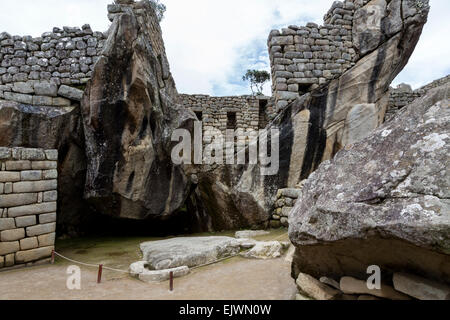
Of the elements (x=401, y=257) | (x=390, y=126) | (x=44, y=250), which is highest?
(x=390, y=126)

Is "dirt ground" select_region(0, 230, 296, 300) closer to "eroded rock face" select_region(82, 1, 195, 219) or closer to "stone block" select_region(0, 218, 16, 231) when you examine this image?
"stone block" select_region(0, 218, 16, 231)

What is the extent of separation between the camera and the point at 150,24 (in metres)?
8.42

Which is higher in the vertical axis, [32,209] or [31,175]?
[31,175]

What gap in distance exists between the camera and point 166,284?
146 inches

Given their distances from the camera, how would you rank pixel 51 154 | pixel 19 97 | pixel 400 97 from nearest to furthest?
pixel 51 154
pixel 19 97
pixel 400 97

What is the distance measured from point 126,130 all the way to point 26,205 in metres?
2.67

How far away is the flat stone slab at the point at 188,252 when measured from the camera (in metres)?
4.36

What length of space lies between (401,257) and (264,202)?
4.85 metres

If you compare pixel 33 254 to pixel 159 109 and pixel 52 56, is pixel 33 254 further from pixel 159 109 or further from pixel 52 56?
pixel 52 56

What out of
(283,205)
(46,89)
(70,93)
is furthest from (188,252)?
(46,89)

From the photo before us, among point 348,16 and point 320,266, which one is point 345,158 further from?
point 348,16
